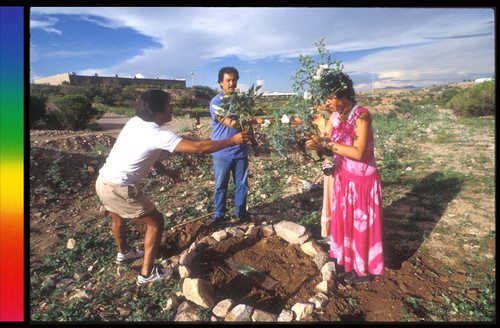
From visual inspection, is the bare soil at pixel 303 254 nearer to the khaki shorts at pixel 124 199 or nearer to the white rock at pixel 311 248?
the white rock at pixel 311 248

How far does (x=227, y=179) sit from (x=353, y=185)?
168 cm

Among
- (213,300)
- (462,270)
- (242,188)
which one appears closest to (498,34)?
(462,270)

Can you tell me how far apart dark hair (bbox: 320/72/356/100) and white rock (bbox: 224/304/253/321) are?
72.7 inches

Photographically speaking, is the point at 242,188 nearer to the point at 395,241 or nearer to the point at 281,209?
the point at 281,209

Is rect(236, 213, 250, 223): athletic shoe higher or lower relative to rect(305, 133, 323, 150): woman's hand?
lower

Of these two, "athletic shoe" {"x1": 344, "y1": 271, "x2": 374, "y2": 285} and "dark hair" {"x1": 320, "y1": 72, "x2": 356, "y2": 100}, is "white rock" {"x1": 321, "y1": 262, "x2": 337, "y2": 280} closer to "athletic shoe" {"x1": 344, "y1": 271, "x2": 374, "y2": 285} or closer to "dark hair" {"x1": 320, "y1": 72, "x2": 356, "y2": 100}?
"athletic shoe" {"x1": 344, "y1": 271, "x2": 374, "y2": 285}

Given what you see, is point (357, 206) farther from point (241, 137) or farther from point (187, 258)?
point (187, 258)

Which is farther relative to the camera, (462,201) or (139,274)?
(462,201)

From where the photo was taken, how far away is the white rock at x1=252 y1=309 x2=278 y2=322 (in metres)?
2.03

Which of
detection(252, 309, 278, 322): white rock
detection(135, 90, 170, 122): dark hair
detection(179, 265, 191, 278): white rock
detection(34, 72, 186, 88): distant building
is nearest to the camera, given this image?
detection(252, 309, 278, 322): white rock

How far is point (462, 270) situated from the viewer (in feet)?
8.78

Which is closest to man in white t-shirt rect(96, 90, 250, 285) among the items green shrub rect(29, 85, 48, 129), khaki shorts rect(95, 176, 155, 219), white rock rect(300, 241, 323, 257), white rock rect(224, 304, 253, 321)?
khaki shorts rect(95, 176, 155, 219)
